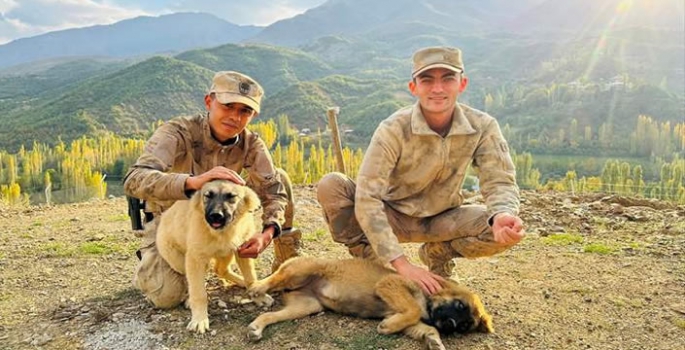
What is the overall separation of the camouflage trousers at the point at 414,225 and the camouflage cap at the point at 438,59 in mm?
1549

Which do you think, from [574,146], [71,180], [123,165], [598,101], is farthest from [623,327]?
[598,101]

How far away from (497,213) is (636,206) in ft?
31.4

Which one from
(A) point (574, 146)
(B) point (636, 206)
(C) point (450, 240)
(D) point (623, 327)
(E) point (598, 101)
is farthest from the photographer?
(E) point (598, 101)

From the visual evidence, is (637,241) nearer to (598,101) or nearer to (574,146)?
(574,146)

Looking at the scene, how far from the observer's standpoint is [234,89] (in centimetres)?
509

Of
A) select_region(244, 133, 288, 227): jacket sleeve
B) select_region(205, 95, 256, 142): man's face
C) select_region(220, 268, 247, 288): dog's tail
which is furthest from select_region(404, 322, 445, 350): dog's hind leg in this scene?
select_region(205, 95, 256, 142): man's face

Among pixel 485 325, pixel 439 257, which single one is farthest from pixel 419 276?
pixel 439 257

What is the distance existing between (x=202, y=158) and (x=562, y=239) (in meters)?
6.54

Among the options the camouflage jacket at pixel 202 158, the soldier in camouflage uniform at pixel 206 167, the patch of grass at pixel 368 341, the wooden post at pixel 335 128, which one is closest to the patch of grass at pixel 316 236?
the wooden post at pixel 335 128

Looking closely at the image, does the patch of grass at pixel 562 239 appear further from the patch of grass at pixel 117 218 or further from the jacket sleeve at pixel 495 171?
the patch of grass at pixel 117 218

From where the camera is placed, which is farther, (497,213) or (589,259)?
(589,259)

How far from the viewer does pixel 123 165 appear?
236 feet

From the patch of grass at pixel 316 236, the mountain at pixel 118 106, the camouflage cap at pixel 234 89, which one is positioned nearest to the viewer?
the camouflage cap at pixel 234 89

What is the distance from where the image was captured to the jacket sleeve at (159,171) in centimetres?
471
